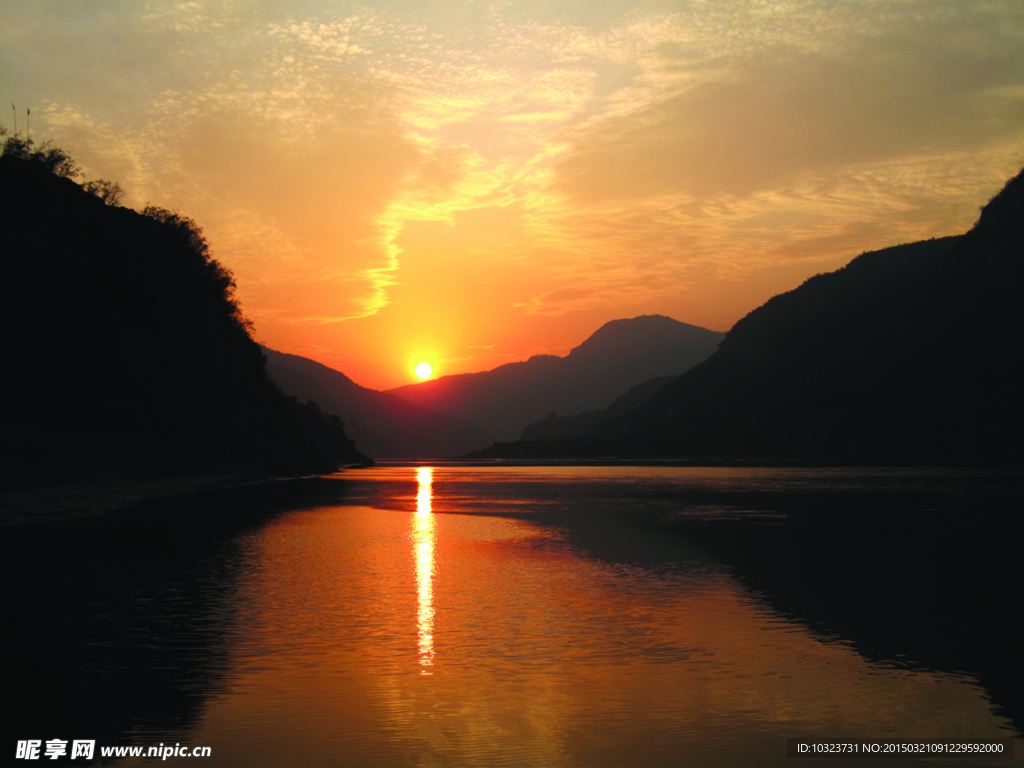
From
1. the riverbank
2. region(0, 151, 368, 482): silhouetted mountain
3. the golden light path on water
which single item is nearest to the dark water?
the golden light path on water

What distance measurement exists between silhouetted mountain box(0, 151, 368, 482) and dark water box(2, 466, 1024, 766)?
51.3 metres

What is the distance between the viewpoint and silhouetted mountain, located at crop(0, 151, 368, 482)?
3637 inches

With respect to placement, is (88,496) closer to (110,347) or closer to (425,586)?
(425,586)

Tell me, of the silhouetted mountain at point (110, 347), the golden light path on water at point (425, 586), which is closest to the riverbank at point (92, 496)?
the silhouetted mountain at point (110, 347)

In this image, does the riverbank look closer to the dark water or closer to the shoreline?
the shoreline

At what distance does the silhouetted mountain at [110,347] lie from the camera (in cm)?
9238

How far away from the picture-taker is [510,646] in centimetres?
1867

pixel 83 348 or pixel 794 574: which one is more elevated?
pixel 83 348

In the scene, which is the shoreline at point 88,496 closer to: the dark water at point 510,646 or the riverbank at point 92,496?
the riverbank at point 92,496

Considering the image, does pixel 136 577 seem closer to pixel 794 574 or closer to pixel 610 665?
pixel 610 665

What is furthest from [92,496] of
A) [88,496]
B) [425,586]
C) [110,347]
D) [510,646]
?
[510,646]

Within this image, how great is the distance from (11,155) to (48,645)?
408 ft

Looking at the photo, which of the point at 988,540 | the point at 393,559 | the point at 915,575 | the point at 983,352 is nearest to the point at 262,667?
the point at 393,559

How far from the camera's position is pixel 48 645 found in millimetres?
17781
